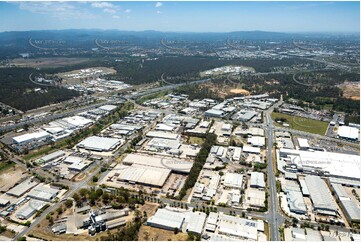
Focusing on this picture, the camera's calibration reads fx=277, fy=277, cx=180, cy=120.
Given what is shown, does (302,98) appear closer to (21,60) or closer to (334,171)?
(334,171)

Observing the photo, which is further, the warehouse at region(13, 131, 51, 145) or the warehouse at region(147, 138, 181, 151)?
the warehouse at region(13, 131, 51, 145)

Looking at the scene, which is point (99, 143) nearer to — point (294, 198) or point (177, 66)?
point (294, 198)

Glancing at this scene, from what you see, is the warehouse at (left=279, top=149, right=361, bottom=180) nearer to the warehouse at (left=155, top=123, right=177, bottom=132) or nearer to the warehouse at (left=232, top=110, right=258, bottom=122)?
the warehouse at (left=232, top=110, right=258, bottom=122)

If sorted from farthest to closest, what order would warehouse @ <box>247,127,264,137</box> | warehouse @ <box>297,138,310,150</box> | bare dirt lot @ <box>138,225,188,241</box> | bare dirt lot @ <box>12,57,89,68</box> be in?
bare dirt lot @ <box>12,57,89,68</box>, warehouse @ <box>247,127,264,137</box>, warehouse @ <box>297,138,310,150</box>, bare dirt lot @ <box>138,225,188,241</box>

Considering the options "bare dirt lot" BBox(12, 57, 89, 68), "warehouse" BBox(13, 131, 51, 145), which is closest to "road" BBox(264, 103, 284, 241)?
"warehouse" BBox(13, 131, 51, 145)

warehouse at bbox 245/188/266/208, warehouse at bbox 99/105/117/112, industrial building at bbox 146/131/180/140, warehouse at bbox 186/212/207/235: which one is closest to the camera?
warehouse at bbox 186/212/207/235

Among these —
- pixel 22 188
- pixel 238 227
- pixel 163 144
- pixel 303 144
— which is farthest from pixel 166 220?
pixel 303 144
